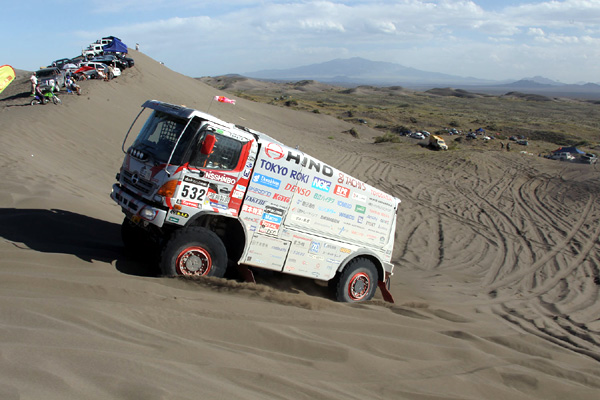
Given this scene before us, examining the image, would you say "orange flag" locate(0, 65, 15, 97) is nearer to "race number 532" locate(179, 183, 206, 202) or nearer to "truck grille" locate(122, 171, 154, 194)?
"truck grille" locate(122, 171, 154, 194)

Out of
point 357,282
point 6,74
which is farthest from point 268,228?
point 6,74

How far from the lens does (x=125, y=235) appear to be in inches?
319

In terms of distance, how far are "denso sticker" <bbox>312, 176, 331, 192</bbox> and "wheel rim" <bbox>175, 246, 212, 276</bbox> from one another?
210 centimetres

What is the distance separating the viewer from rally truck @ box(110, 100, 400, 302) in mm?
6758

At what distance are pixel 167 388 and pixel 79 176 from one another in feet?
43.0

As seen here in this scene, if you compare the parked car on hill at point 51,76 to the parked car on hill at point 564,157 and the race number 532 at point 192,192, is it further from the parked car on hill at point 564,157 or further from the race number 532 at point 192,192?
the parked car on hill at point 564,157

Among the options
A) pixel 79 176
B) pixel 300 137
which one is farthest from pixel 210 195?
pixel 300 137

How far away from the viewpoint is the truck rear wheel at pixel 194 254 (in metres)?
6.66

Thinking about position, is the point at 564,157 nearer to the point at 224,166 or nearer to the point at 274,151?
the point at 274,151

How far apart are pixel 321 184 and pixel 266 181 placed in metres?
1.02

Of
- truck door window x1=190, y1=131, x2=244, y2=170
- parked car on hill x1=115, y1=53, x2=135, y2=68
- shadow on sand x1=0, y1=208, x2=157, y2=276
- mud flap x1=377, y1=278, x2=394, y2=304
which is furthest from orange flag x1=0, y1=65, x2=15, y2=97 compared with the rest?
parked car on hill x1=115, y1=53, x2=135, y2=68

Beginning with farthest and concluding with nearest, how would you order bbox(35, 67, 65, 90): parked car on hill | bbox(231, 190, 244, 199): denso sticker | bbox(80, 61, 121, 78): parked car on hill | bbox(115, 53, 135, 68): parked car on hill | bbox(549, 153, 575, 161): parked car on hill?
1. bbox(115, 53, 135, 68): parked car on hill
2. bbox(549, 153, 575, 161): parked car on hill
3. bbox(80, 61, 121, 78): parked car on hill
4. bbox(35, 67, 65, 90): parked car on hill
5. bbox(231, 190, 244, 199): denso sticker

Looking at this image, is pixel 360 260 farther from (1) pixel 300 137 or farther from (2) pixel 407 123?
(2) pixel 407 123

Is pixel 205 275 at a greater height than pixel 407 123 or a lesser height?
lesser
